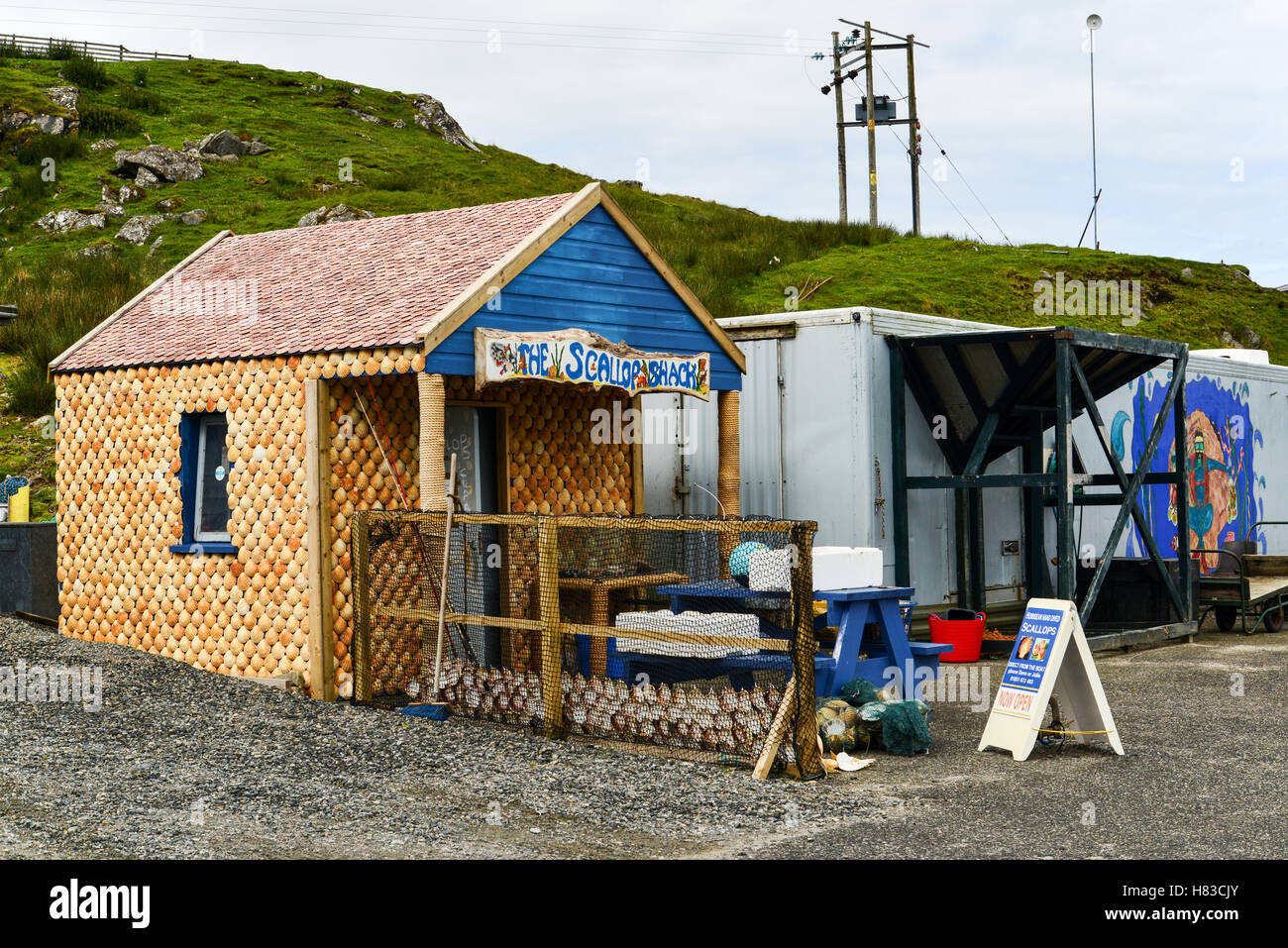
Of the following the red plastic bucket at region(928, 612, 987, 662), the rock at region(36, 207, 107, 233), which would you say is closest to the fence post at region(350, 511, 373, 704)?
the red plastic bucket at region(928, 612, 987, 662)

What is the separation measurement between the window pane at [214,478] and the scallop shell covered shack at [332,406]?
2cm

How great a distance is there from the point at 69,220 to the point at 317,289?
30.6 m

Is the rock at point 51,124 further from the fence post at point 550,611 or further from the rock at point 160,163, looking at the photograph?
the fence post at point 550,611

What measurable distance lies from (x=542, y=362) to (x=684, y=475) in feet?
14.3

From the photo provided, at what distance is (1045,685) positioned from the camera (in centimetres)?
859

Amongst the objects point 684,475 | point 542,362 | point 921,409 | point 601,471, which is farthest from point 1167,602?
point 542,362

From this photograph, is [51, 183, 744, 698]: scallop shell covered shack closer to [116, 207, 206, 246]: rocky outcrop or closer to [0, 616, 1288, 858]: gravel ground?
[0, 616, 1288, 858]: gravel ground

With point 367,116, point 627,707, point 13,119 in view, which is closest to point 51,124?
point 13,119

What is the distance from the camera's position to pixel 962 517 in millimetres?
14258

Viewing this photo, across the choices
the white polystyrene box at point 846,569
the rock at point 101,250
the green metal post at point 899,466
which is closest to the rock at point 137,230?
the rock at point 101,250

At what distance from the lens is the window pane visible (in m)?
11.2

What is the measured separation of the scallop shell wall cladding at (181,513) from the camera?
10.4 m

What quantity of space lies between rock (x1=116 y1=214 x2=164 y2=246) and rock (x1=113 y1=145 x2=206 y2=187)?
555 centimetres

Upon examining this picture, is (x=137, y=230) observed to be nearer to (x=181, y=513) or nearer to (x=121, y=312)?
(x=121, y=312)
